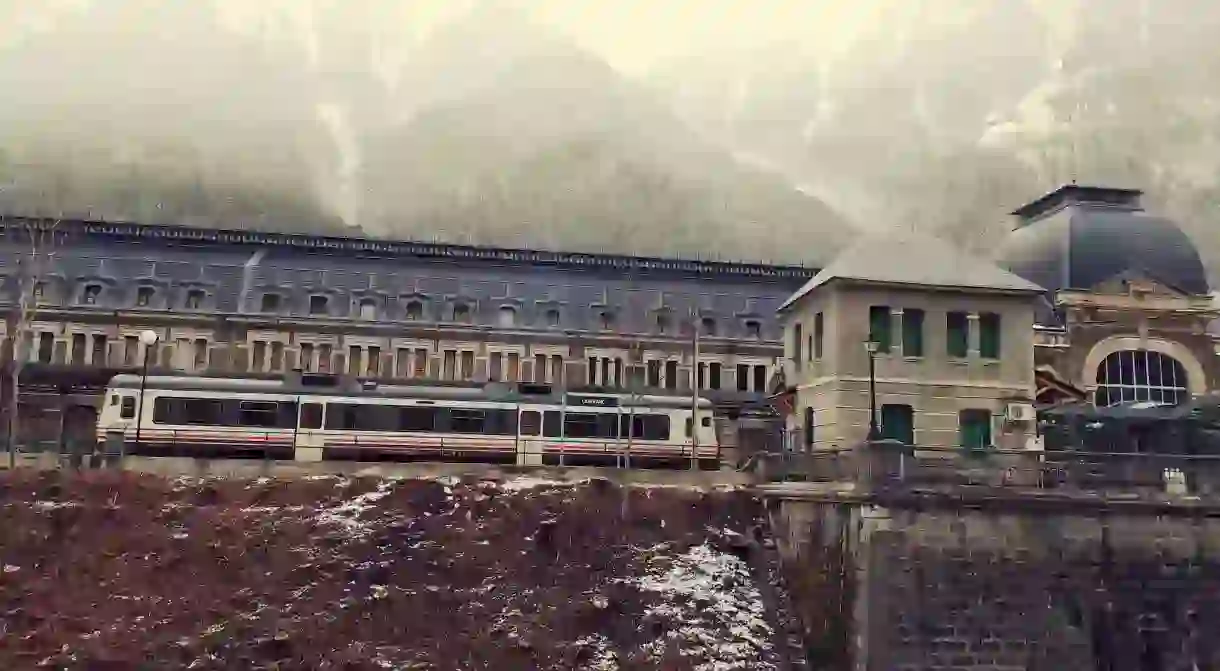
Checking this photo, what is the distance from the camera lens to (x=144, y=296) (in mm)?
58219

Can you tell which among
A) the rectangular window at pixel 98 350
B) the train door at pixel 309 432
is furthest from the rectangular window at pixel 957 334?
the rectangular window at pixel 98 350

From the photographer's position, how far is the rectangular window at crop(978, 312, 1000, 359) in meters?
30.9

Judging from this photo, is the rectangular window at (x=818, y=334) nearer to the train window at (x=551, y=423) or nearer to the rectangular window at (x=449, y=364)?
the train window at (x=551, y=423)

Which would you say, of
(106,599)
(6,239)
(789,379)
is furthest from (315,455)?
(6,239)

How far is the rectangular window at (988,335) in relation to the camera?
30.9m

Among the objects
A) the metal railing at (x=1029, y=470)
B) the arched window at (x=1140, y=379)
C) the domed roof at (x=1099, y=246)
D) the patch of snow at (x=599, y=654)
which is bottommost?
the patch of snow at (x=599, y=654)

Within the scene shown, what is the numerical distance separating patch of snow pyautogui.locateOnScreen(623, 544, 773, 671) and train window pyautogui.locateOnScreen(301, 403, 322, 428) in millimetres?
15673

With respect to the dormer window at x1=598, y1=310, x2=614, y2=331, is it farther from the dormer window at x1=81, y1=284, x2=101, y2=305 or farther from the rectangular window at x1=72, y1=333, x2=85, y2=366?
the rectangular window at x1=72, y1=333, x2=85, y2=366

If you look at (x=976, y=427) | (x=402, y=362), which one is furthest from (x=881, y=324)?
(x=402, y=362)

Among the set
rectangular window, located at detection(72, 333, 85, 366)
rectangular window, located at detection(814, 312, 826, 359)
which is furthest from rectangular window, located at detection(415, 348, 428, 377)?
rectangular window, located at detection(814, 312, 826, 359)

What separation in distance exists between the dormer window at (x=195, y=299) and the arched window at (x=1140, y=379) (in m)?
50.3

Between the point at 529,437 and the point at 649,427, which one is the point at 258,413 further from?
the point at 649,427

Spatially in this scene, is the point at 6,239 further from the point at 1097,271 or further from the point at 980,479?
the point at 1097,271

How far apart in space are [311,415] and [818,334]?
19.0 metres
